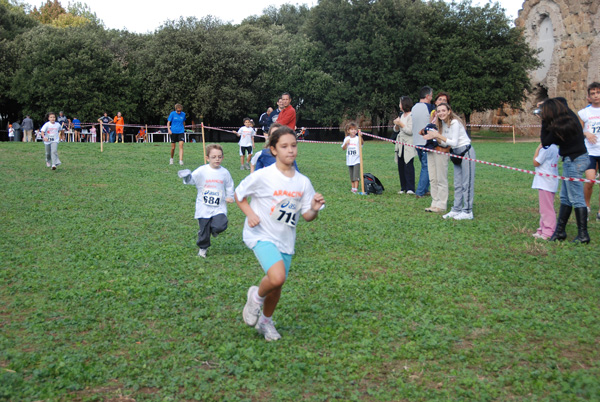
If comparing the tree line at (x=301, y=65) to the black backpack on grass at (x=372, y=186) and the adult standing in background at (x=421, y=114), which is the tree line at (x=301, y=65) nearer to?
the black backpack on grass at (x=372, y=186)

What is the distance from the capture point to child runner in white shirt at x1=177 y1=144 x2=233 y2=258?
7445 mm

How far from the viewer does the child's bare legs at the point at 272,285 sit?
436 cm

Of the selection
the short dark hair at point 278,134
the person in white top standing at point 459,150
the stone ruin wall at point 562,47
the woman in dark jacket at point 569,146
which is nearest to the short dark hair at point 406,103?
the person in white top standing at point 459,150

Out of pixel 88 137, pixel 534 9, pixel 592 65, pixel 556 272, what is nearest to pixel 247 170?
pixel 556 272

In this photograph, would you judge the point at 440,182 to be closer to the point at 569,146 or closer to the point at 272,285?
the point at 569,146

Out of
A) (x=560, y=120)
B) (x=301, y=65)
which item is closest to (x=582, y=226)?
(x=560, y=120)

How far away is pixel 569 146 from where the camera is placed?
7.73m

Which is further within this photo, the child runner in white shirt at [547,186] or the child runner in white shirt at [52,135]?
the child runner in white shirt at [52,135]

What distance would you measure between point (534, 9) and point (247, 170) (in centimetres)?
4145

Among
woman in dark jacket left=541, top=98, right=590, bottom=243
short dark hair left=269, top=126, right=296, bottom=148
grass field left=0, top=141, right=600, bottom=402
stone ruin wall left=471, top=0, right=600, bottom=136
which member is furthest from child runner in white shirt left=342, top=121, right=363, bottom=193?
stone ruin wall left=471, top=0, right=600, bottom=136

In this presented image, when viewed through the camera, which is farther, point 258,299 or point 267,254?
point 258,299

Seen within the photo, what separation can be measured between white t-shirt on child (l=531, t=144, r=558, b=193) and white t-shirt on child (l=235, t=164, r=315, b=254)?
5.06 m

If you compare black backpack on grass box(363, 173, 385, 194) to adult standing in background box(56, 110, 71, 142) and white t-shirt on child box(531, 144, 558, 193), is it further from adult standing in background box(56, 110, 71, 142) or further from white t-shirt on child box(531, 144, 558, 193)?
adult standing in background box(56, 110, 71, 142)

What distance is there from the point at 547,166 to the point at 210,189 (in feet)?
16.2
